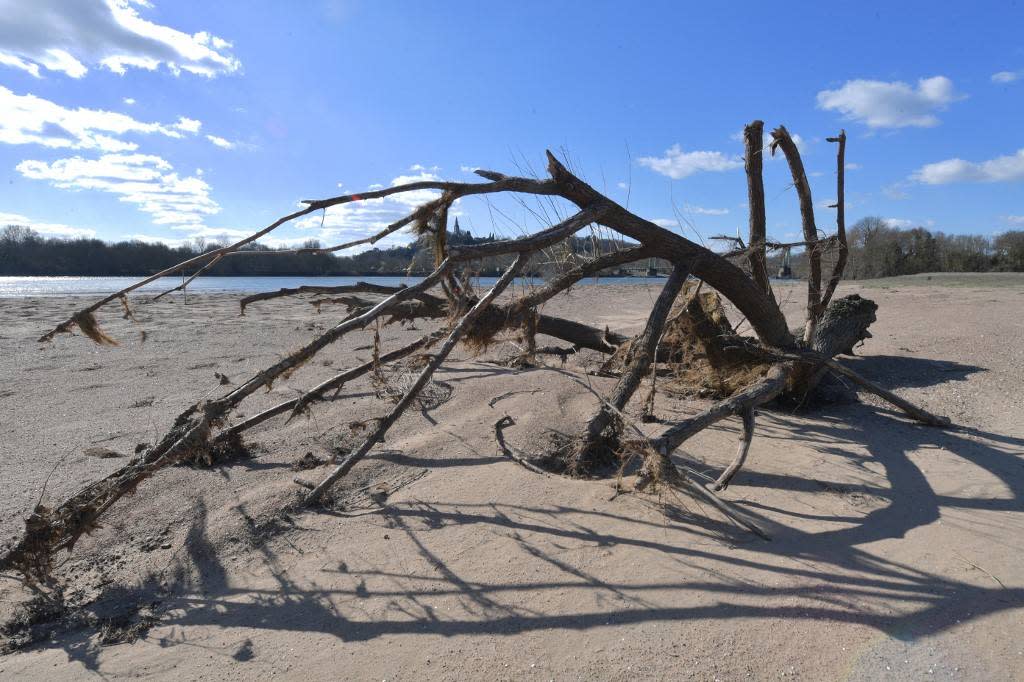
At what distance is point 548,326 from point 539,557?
3114 millimetres

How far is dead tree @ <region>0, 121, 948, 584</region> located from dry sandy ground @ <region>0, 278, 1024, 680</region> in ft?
0.95

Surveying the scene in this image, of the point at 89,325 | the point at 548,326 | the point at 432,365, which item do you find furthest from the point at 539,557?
the point at 548,326

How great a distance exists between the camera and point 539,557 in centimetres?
259

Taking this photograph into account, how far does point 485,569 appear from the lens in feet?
8.30

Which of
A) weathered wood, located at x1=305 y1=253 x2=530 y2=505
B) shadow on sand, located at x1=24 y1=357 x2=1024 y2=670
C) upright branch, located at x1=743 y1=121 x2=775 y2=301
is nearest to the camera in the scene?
shadow on sand, located at x1=24 y1=357 x2=1024 y2=670

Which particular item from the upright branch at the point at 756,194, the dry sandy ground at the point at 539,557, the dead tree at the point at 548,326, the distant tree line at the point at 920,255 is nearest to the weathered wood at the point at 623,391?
the dead tree at the point at 548,326

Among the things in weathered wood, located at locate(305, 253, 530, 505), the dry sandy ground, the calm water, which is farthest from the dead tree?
the calm water

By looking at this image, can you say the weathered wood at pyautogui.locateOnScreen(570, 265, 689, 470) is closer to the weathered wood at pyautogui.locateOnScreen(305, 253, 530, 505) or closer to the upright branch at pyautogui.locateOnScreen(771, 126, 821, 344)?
the weathered wood at pyautogui.locateOnScreen(305, 253, 530, 505)

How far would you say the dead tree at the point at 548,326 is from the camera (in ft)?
8.45

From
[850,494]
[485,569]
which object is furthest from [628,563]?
[850,494]

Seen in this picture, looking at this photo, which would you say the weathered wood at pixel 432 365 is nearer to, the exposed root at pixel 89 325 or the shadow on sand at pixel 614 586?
the shadow on sand at pixel 614 586

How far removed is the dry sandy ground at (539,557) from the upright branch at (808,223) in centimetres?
93

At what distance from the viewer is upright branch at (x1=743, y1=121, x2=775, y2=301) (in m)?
4.98

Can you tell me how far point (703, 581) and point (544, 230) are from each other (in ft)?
5.95
